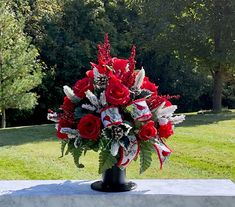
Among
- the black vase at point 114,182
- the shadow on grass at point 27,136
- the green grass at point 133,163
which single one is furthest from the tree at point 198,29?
the black vase at point 114,182

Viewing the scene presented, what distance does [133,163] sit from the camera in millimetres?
8148

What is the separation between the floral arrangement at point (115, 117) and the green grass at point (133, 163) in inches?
156

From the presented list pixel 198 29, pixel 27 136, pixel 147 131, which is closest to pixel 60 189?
pixel 147 131

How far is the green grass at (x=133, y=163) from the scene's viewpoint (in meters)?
7.50

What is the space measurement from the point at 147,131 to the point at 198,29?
16.1 m

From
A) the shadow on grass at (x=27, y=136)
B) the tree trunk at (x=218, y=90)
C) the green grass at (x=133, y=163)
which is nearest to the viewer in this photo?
the green grass at (x=133, y=163)

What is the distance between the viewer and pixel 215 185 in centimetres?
349

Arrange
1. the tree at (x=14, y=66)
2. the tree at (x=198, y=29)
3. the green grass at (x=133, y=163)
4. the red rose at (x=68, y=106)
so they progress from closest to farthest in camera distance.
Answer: the red rose at (x=68, y=106)
the green grass at (x=133, y=163)
the tree at (x=14, y=66)
the tree at (x=198, y=29)

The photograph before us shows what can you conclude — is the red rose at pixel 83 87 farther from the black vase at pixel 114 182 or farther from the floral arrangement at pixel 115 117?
the black vase at pixel 114 182

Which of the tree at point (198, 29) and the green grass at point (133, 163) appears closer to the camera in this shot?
the green grass at point (133, 163)

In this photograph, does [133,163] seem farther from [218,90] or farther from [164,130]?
[218,90]

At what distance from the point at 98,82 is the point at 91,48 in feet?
64.4

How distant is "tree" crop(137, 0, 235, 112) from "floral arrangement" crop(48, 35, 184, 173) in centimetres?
1526

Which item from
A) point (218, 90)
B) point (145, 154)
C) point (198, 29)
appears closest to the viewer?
point (145, 154)
